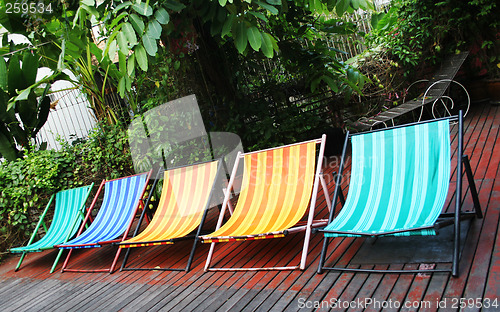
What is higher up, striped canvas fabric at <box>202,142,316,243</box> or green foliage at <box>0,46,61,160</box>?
green foliage at <box>0,46,61,160</box>

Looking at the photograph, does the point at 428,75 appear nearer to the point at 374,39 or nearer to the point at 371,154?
the point at 374,39

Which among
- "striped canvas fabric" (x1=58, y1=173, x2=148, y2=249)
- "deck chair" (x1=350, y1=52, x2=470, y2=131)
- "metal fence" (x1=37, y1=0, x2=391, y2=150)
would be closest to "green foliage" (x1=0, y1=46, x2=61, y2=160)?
"metal fence" (x1=37, y1=0, x2=391, y2=150)

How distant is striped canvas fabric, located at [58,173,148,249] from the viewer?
4.67 metres

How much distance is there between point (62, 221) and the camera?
565 centimetres

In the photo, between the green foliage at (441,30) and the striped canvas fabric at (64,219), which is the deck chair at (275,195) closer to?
the striped canvas fabric at (64,219)

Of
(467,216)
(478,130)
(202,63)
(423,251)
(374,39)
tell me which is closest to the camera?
(423,251)

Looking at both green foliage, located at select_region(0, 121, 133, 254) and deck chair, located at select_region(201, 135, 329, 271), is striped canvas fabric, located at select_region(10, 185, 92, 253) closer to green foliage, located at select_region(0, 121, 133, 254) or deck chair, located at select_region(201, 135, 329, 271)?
green foliage, located at select_region(0, 121, 133, 254)

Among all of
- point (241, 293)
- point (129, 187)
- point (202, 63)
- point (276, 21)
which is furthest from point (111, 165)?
point (241, 293)

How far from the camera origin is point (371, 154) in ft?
11.9

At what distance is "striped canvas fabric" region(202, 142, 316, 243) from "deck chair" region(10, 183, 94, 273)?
2302 mm

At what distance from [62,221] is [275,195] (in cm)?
317

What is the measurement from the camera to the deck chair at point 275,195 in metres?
3.57

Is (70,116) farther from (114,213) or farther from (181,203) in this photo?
(181,203)

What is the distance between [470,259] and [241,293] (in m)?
1.57
